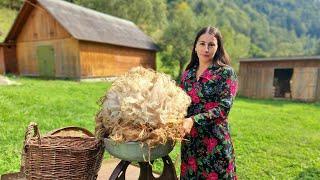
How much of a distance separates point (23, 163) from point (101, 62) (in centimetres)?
1530

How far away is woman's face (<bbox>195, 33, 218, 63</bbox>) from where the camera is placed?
2.13 meters

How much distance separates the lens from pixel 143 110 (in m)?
1.54

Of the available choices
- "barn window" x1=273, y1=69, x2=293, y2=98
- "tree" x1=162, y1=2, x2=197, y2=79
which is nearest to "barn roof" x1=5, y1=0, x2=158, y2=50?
"tree" x1=162, y1=2, x2=197, y2=79

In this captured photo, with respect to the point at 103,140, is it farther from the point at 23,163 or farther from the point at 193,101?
the point at 193,101

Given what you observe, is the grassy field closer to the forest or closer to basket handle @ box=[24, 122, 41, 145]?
basket handle @ box=[24, 122, 41, 145]

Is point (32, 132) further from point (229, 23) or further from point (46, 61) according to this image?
point (229, 23)

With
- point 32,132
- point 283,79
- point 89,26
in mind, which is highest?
point 89,26

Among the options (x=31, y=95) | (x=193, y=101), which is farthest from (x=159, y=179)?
(x=31, y=95)

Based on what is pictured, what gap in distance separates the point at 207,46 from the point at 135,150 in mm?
955

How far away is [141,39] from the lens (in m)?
20.6

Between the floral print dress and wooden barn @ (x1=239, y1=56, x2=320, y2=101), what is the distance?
15.0 m

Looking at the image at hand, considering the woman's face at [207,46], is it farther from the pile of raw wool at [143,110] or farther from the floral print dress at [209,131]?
the pile of raw wool at [143,110]

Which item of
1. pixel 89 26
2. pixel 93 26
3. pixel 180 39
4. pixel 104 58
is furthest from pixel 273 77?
pixel 89 26

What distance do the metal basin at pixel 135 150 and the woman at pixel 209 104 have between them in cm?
46
